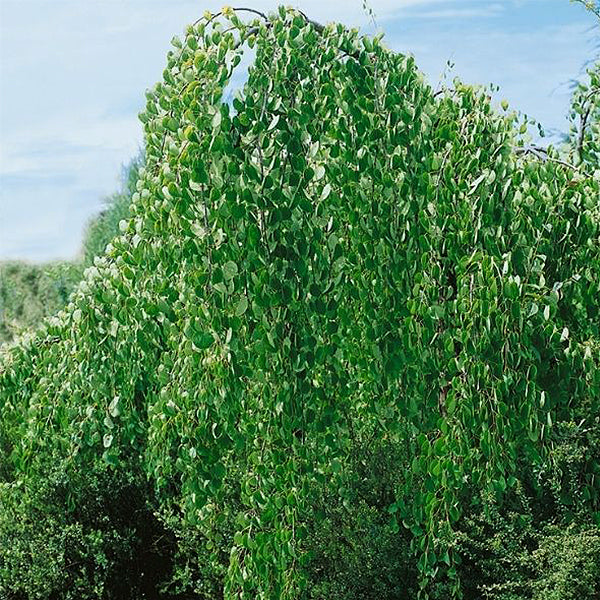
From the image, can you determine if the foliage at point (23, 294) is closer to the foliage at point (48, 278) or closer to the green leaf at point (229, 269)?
the foliage at point (48, 278)

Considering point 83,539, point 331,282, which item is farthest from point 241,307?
point 83,539

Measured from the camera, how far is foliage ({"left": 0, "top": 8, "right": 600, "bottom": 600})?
2516mm

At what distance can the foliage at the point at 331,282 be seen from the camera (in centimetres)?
252

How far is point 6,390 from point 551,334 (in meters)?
2.14

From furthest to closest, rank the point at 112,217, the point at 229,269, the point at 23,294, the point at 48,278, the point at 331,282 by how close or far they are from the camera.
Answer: the point at 23,294 < the point at 48,278 < the point at 112,217 < the point at 331,282 < the point at 229,269

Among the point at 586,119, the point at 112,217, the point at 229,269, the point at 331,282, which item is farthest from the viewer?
the point at 112,217

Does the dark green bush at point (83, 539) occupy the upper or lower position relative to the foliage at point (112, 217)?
lower

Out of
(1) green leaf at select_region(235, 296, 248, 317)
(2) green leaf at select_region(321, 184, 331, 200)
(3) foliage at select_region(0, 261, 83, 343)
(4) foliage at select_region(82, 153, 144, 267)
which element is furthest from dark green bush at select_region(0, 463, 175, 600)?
(3) foliage at select_region(0, 261, 83, 343)

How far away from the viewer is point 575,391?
2768 mm

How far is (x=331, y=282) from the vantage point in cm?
258

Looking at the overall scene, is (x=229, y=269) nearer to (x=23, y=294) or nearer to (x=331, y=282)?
(x=331, y=282)

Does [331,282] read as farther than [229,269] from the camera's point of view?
Yes

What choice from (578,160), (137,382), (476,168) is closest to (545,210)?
(476,168)

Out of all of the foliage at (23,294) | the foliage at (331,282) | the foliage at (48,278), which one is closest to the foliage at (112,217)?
the foliage at (48,278)
